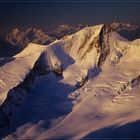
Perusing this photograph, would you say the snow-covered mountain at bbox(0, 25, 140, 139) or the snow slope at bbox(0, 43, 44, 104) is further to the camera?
the snow slope at bbox(0, 43, 44, 104)

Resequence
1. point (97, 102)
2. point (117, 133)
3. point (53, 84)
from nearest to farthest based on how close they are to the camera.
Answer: point (117, 133)
point (97, 102)
point (53, 84)

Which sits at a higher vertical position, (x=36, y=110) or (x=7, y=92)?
(x=7, y=92)

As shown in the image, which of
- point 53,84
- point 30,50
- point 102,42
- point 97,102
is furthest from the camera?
point 30,50

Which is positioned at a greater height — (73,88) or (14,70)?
(14,70)

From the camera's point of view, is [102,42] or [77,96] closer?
[77,96]

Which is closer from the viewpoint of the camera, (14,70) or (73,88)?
(14,70)

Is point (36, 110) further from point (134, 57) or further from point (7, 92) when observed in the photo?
point (134, 57)

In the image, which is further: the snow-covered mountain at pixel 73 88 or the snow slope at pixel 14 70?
the snow slope at pixel 14 70

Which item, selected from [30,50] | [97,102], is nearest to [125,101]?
[97,102]
